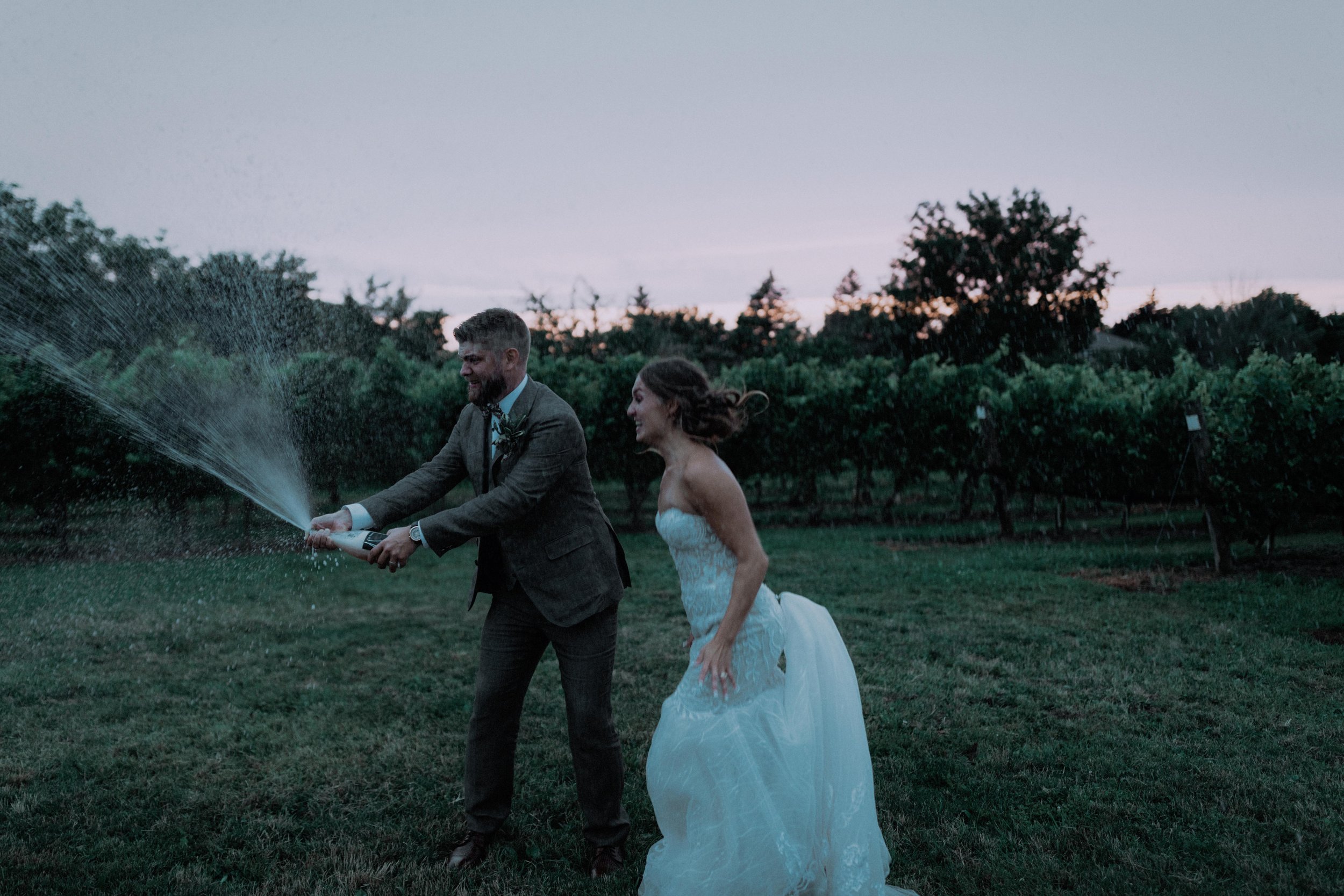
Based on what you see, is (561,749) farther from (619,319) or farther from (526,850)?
(619,319)

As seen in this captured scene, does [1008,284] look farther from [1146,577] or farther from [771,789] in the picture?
[771,789]

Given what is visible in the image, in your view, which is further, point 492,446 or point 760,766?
point 492,446

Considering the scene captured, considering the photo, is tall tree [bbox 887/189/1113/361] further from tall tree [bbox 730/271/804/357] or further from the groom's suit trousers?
the groom's suit trousers

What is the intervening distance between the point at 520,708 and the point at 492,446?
3.90ft

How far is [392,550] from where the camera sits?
349cm

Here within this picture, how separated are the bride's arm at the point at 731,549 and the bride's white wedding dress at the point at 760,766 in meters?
0.08

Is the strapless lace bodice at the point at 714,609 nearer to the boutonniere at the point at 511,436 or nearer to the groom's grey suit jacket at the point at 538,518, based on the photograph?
the groom's grey suit jacket at the point at 538,518

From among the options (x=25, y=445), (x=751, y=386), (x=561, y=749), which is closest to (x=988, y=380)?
(x=751, y=386)

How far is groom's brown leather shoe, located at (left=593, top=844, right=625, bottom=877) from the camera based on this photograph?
12.6 ft

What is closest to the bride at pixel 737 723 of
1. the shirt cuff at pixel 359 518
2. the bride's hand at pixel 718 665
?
the bride's hand at pixel 718 665

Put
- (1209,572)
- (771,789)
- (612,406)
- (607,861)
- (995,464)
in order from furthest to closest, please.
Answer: (612,406) < (995,464) < (1209,572) < (607,861) < (771,789)

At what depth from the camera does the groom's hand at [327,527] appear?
3.51 m

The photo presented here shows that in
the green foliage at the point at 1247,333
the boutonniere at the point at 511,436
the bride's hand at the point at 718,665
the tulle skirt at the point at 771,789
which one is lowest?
the tulle skirt at the point at 771,789

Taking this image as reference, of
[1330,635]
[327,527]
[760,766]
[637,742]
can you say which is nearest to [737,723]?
[760,766]
